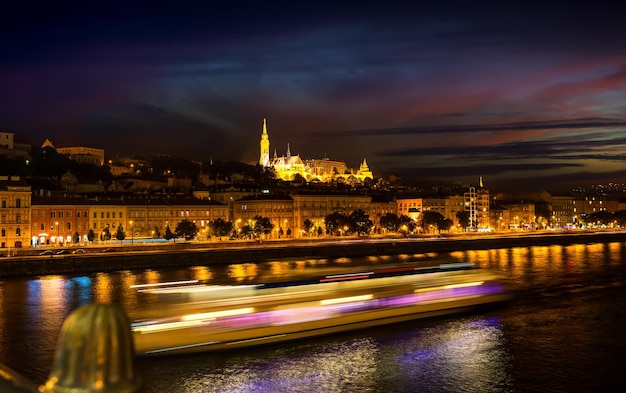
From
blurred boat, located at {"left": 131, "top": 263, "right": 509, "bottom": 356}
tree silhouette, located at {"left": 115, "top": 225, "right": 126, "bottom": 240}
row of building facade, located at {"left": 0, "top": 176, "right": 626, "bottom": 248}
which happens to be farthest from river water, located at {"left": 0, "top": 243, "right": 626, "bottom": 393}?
tree silhouette, located at {"left": 115, "top": 225, "right": 126, "bottom": 240}

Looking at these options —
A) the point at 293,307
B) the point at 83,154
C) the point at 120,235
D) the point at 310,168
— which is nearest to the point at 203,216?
the point at 120,235

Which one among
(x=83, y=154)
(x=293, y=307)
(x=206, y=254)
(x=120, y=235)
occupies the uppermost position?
(x=83, y=154)

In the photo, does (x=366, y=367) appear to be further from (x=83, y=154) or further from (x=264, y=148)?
(x=264, y=148)

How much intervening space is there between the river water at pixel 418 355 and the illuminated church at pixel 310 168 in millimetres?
100073

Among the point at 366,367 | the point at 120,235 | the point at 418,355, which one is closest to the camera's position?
the point at 366,367

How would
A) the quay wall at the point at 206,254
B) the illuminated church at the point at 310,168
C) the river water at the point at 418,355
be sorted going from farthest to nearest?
the illuminated church at the point at 310,168 < the quay wall at the point at 206,254 < the river water at the point at 418,355

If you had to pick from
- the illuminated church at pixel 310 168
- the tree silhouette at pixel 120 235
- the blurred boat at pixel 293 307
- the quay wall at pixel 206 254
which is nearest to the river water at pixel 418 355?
the blurred boat at pixel 293 307

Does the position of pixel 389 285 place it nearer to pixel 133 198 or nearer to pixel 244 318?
pixel 244 318

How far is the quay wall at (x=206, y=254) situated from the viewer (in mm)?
31688

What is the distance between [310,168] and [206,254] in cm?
9249

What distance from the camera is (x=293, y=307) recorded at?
13820 millimetres

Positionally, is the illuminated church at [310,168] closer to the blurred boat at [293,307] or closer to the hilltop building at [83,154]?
the hilltop building at [83,154]

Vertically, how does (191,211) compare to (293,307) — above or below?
above

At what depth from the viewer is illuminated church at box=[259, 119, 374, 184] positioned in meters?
123
